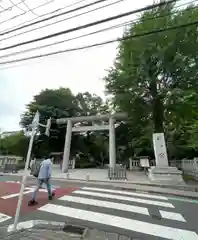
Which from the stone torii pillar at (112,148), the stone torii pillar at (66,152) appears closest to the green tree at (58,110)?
the stone torii pillar at (66,152)

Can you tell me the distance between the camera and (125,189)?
8.21 m

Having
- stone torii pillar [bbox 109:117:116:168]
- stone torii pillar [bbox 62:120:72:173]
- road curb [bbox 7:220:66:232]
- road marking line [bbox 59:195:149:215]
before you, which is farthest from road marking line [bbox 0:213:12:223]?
stone torii pillar [bbox 62:120:72:173]

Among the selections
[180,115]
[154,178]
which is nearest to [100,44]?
[154,178]

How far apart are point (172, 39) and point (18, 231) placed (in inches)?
487

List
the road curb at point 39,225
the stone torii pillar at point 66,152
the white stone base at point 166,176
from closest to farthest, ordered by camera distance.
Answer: the road curb at point 39,225, the white stone base at point 166,176, the stone torii pillar at point 66,152

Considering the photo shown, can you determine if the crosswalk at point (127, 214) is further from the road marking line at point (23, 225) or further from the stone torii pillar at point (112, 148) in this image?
the stone torii pillar at point (112, 148)

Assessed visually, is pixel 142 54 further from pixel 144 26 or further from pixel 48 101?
pixel 48 101

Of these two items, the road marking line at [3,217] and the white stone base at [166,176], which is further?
the white stone base at [166,176]

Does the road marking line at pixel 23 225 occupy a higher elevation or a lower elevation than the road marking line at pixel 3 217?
lower

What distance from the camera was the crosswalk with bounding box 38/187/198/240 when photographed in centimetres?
349

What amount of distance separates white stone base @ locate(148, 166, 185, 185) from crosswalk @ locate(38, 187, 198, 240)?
515cm

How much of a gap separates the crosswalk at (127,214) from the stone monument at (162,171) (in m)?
5.23

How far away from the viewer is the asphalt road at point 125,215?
348 cm

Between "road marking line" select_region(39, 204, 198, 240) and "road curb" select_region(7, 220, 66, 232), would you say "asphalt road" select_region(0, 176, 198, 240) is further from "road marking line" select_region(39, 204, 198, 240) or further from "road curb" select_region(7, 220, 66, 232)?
"road curb" select_region(7, 220, 66, 232)
